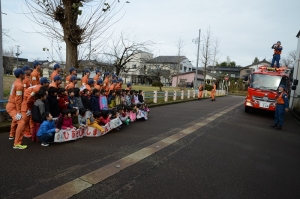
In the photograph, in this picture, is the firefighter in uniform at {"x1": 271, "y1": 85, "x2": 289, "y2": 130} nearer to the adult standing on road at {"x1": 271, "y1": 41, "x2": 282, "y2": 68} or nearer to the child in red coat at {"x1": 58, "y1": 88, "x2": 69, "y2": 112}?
the adult standing on road at {"x1": 271, "y1": 41, "x2": 282, "y2": 68}

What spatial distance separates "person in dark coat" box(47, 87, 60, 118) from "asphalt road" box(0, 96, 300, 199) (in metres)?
0.92

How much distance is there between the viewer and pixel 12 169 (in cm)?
358

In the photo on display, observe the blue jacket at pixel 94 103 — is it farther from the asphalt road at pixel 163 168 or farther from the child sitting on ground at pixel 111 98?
the child sitting on ground at pixel 111 98

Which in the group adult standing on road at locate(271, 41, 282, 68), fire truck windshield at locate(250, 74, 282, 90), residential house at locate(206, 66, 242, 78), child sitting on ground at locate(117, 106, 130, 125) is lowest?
child sitting on ground at locate(117, 106, 130, 125)

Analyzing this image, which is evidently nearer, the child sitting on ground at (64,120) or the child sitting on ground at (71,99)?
the child sitting on ground at (64,120)

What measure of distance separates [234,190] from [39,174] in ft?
10.5

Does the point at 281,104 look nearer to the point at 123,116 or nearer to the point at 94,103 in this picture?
the point at 123,116

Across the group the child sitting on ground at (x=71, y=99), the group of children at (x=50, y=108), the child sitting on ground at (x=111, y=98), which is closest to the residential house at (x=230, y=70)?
the child sitting on ground at (x=111, y=98)

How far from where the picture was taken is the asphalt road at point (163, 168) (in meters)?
3.15

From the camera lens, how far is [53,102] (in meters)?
5.51

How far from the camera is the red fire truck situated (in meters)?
10.5

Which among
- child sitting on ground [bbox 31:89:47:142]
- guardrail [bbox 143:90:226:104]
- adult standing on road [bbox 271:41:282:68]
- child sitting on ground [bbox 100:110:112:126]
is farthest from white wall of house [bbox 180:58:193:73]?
child sitting on ground [bbox 31:89:47:142]

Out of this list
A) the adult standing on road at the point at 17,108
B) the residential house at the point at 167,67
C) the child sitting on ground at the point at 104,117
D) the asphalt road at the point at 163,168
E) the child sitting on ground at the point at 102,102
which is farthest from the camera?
the residential house at the point at 167,67

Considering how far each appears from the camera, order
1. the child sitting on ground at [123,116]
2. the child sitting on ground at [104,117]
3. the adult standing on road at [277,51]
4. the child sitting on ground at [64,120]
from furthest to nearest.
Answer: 1. the adult standing on road at [277,51]
2. the child sitting on ground at [123,116]
3. the child sitting on ground at [104,117]
4. the child sitting on ground at [64,120]
